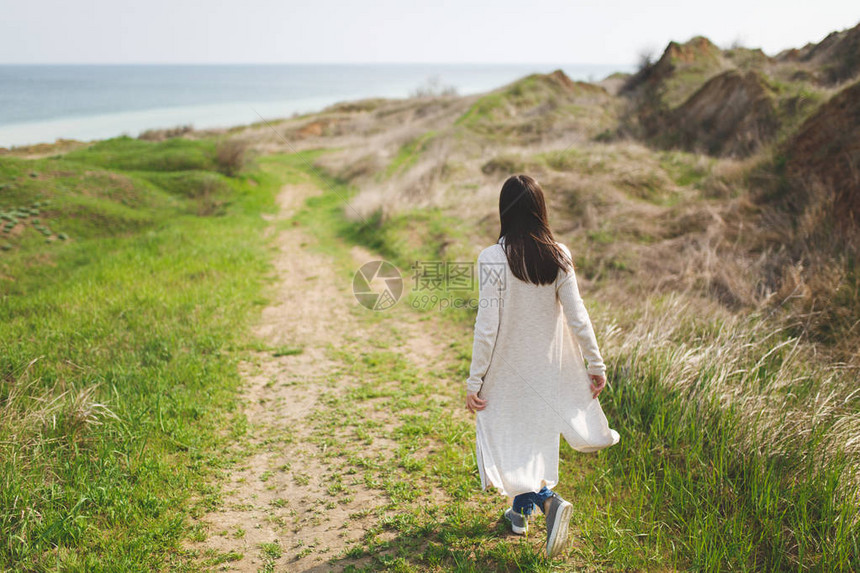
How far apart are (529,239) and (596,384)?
3.24ft

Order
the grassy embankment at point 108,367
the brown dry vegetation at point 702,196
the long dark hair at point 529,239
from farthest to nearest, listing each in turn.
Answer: the brown dry vegetation at point 702,196
the grassy embankment at point 108,367
the long dark hair at point 529,239

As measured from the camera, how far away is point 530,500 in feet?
9.38

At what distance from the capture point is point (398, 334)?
6527 mm

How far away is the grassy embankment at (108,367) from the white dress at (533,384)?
209 cm

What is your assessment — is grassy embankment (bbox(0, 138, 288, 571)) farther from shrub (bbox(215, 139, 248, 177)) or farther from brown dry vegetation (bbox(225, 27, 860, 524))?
shrub (bbox(215, 139, 248, 177))

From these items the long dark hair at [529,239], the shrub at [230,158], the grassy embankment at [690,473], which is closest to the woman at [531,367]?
the long dark hair at [529,239]

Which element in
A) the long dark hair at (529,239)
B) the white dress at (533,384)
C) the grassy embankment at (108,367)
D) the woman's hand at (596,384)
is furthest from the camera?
the grassy embankment at (108,367)

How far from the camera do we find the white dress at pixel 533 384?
2664 mm

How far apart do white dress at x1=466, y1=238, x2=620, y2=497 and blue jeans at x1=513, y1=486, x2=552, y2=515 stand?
2.8 inches

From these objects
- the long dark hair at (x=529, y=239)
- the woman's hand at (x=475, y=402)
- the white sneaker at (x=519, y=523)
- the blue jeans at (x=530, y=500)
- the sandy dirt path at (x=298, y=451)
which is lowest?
the sandy dirt path at (x=298, y=451)

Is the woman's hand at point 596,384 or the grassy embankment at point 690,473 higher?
the woman's hand at point 596,384

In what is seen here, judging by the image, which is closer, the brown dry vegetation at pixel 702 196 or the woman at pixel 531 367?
the woman at pixel 531 367

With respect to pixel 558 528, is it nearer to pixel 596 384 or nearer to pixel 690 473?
pixel 596 384

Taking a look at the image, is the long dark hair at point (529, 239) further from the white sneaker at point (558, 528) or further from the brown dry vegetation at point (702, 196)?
the brown dry vegetation at point (702, 196)
